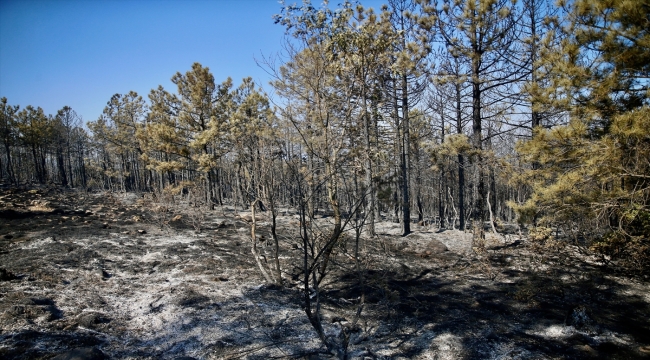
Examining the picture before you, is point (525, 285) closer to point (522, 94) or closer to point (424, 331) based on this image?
point (424, 331)

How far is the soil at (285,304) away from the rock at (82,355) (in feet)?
0.06

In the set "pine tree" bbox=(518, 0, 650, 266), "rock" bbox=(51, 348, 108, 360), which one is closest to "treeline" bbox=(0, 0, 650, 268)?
"pine tree" bbox=(518, 0, 650, 266)

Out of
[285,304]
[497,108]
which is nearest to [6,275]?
[285,304]

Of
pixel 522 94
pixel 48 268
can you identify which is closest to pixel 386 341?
pixel 48 268

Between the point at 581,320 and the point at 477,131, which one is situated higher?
the point at 477,131

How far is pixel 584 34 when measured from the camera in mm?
6488

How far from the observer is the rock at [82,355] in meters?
3.52

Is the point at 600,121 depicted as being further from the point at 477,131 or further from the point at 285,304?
the point at 285,304

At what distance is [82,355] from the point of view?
3605mm

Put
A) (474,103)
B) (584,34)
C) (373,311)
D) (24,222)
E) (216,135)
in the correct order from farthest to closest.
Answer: (216,135)
(24,222)
(474,103)
(584,34)
(373,311)

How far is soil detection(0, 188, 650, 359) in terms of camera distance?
4.38 m

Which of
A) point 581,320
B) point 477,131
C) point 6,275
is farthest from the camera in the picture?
point 477,131

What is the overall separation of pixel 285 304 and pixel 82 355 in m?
3.06

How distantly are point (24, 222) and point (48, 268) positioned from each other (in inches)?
281
